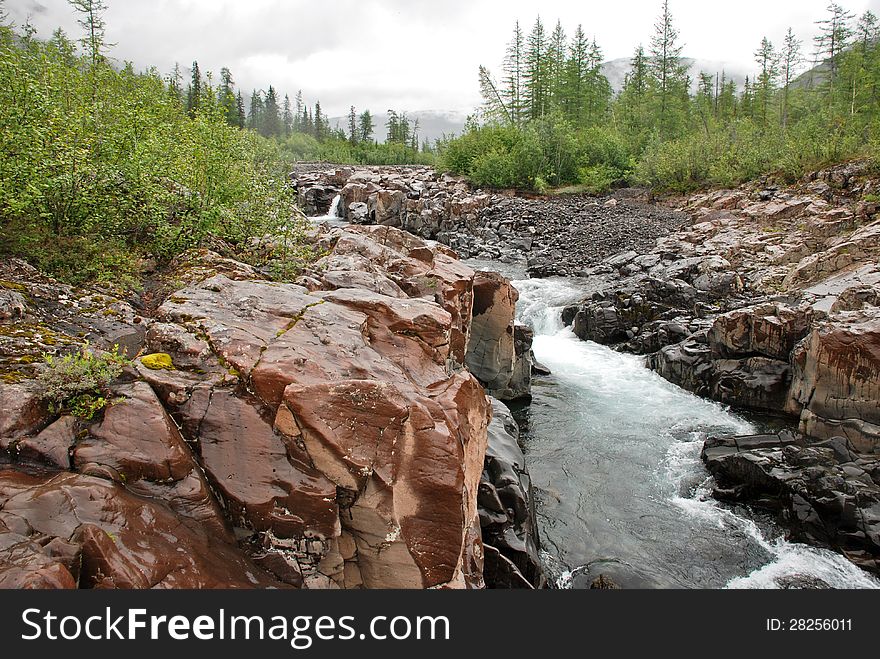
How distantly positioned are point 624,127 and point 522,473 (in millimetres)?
57500

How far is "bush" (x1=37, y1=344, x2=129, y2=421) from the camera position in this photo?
4.56 meters

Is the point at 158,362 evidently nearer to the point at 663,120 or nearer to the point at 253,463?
the point at 253,463

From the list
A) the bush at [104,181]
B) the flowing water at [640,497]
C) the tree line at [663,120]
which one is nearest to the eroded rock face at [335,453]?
the bush at [104,181]

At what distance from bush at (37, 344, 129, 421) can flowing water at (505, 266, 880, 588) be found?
722 centimetres

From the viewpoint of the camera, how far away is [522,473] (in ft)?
31.0

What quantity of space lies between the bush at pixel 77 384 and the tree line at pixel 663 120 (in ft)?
124

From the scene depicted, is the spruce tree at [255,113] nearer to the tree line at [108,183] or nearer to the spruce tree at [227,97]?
the spruce tree at [227,97]

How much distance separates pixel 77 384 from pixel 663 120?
212 ft

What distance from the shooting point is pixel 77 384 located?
15.2 feet

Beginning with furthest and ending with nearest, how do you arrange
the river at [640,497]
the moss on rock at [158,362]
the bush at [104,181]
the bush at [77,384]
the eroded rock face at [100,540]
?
the river at [640,497] → the bush at [104,181] → the moss on rock at [158,362] → the bush at [77,384] → the eroded rock face at [100,540]

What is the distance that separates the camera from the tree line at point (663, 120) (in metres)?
37.5

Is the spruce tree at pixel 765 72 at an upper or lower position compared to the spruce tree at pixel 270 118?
lower

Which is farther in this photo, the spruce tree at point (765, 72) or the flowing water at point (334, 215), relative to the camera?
the spruce tree at point (765, 72)

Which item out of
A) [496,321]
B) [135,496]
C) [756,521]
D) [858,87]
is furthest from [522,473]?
[858,87]
